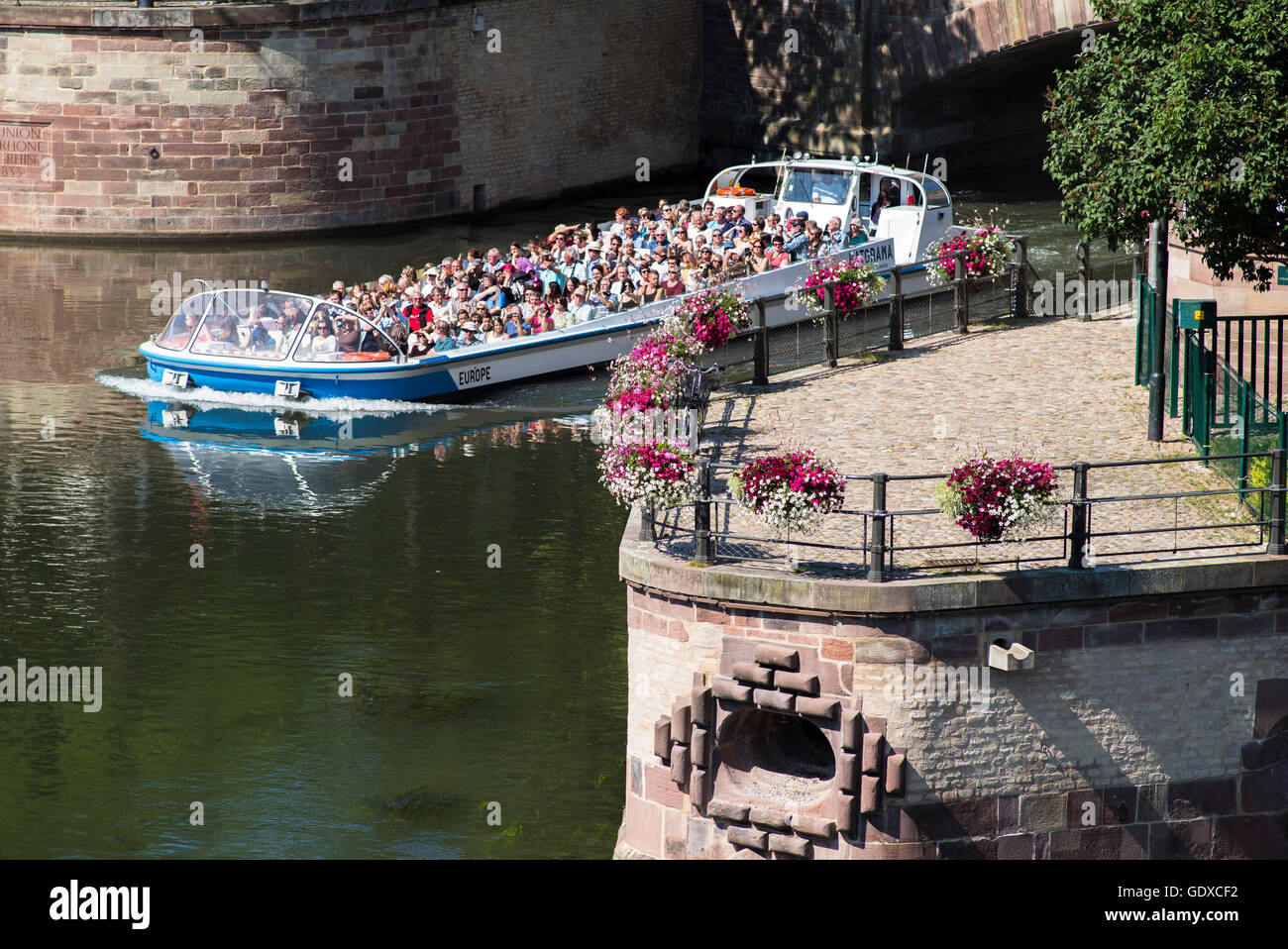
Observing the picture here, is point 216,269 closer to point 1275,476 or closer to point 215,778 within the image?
point 215,778

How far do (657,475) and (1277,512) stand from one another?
405cm

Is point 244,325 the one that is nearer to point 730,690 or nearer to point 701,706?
point 701,706

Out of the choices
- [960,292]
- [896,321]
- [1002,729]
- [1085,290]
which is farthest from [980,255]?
[1002,729]

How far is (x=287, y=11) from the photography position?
33.8 m

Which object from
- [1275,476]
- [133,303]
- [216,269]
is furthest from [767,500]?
[216,269]

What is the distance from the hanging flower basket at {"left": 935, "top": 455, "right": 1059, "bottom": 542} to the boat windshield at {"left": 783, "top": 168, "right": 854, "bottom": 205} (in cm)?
1720

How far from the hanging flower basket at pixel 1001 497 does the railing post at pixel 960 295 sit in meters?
8.33

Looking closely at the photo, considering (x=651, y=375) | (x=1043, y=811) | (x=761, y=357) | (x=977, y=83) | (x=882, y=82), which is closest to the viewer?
(x=1043, y=811)

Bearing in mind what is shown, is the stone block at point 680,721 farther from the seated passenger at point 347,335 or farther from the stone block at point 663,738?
the seated passenger at point 347,335

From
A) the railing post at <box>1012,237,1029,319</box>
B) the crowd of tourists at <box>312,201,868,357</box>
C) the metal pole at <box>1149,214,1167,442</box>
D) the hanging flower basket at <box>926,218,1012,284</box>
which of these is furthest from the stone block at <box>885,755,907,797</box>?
the crowd of tourists at <box>312,201,868,357</box>

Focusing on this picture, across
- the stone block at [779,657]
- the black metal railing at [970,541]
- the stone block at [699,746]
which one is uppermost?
the black metal railing at [970,541]

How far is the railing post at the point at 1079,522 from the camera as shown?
42.7 feet

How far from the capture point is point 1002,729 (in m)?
13.0

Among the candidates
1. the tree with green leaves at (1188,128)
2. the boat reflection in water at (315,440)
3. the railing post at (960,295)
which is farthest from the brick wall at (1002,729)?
the boat reflection in water at (315,440)
